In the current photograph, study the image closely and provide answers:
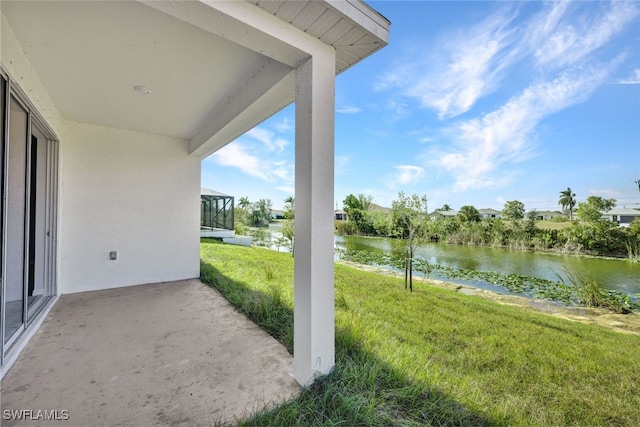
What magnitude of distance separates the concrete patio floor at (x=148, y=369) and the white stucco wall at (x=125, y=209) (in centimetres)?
101

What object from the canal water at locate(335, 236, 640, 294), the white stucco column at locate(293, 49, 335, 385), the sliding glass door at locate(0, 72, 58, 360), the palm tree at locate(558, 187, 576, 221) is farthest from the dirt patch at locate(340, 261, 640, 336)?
the palm tree at locate(558, 187, 576, 221)

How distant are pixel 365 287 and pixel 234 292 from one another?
299 centimetres

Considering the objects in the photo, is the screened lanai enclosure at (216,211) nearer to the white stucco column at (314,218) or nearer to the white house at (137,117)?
the white house at (137,117)

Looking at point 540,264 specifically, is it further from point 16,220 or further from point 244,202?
point 244,202

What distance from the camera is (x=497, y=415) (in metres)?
1.63

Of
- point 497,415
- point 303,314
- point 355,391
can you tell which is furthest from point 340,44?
point 497,415

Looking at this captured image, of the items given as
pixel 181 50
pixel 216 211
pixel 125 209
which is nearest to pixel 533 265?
pixel 181 50

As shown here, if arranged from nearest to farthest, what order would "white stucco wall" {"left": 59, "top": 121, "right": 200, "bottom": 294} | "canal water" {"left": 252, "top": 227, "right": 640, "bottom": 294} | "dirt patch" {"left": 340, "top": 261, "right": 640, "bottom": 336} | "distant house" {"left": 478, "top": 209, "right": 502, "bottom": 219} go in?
1. "white stucco wall" {"left": 59, "top": 121, "right": 200, "bottom": 294}
2. "dirt patch" {"left": 340, "top": 261, "right": 640, "bottom": 336}
3. "canal water" {"left": 252, "top": 227, "right": 640, "bottom": 294}
4. "distant house" {"left": 478, "top": 209, "right": 502, "bottom": 219}

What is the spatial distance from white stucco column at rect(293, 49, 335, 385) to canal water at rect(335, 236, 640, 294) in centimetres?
559

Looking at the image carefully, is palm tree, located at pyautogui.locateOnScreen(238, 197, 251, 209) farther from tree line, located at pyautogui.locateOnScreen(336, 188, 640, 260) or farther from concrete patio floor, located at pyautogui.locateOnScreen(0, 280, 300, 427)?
concrete patio floor, located at pyautogui.locateOnScreen(0, 280, 300, 427)

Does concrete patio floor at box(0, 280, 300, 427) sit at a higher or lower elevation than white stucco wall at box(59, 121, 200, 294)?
lower

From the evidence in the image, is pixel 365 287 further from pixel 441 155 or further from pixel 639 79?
pixel 441 155

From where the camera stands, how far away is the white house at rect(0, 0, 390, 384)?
1.69 metres

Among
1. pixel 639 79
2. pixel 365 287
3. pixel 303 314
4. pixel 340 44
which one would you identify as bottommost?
pixel 365 287
